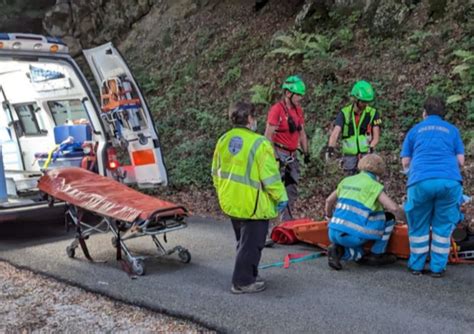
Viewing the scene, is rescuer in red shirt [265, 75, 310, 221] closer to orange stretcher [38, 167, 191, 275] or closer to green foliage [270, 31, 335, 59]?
orange stretcher [38, 167, 191, 275]

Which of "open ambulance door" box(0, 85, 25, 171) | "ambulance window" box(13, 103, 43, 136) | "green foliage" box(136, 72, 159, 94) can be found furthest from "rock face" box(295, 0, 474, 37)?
"open ambulance door" box(0, 85, 25, 171)

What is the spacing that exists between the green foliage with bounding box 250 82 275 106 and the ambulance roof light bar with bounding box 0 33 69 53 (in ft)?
14.2

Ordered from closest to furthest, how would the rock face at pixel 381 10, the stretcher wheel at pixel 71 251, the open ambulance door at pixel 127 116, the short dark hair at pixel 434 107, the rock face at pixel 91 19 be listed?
1. the short dark hair at pixel 434 107
2. the stretcher wheel at pixel 71 251
3. the open ambulance door at pixel 127 116
4. the rock face at pixel 381 10
5. the rock face at pixel 91 19

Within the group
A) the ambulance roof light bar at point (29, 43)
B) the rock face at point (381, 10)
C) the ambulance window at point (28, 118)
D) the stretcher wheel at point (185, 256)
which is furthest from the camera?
the rock face at point (381, 10)

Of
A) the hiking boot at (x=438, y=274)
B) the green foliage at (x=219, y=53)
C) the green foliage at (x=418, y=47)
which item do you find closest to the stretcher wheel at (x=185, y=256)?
the hiking boot at (x=438, y=274)

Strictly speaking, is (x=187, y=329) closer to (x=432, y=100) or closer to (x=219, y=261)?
(x=219, y=261)

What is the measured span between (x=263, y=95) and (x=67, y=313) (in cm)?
739

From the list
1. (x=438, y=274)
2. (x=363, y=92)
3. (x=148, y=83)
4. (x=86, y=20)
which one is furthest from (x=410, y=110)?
(x=86, y=20)

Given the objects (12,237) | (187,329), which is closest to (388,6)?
(12,237)

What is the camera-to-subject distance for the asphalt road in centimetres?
420

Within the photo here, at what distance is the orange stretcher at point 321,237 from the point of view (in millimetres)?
5543

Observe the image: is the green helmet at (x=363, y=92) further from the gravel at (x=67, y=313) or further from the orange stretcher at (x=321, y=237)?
the gravel at (x=67, y=313)

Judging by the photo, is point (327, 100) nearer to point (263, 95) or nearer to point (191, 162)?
point (263, 95)

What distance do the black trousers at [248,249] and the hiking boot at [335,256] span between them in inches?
35.6
